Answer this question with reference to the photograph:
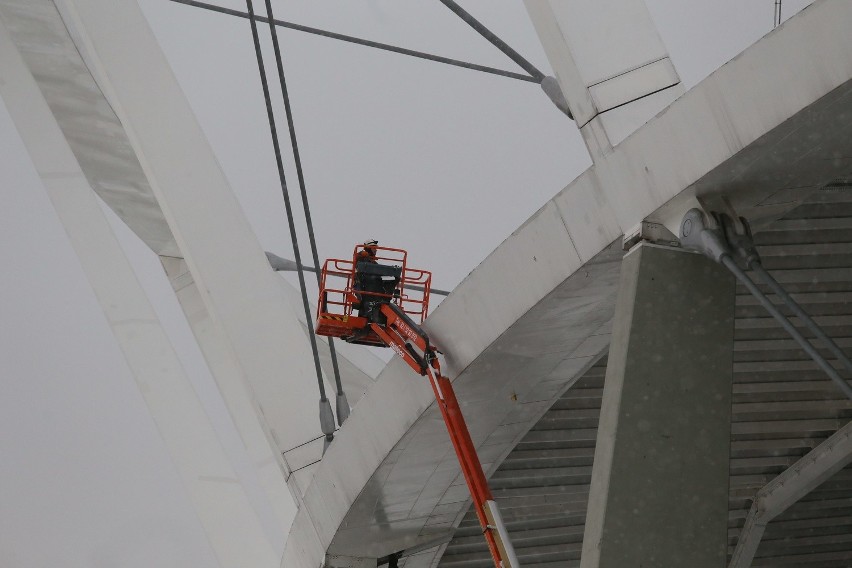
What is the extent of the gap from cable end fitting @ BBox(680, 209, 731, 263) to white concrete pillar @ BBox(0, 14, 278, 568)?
11309 millimetres

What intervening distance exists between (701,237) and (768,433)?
732 centimetres

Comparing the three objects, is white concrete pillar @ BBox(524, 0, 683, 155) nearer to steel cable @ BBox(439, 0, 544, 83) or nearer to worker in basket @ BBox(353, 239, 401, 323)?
steel cable @ BBox(439, 0, 544, 83)

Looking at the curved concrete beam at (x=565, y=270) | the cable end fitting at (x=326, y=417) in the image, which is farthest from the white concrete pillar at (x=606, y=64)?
the cable end fitting at (x=326, y=417)

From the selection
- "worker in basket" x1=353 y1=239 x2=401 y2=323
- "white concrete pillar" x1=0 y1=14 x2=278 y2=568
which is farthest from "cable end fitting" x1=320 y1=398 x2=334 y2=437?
"white concrete pillar" x1=0 y1=14 x2=278 y2=568

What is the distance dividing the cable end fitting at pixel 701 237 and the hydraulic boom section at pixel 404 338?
2719mm

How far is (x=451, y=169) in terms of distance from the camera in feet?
154

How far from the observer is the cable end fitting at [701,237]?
642 centimetres

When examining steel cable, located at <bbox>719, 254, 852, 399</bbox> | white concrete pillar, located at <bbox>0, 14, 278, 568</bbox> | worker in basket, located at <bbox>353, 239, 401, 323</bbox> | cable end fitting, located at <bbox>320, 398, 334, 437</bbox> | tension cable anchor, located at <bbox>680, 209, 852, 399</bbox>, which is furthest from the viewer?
white concrete pillar, located at <bbox>0, 14, 278, 568</bbox>

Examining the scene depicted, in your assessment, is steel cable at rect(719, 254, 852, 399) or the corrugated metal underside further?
the corrugated metal underside

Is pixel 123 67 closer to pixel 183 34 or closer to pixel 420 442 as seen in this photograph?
pixel 420 442

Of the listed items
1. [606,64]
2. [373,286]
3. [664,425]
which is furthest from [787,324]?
[373,286]

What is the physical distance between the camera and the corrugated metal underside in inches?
411

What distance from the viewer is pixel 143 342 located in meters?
17.8

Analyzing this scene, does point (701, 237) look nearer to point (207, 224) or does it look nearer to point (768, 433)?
point (768, 433)
